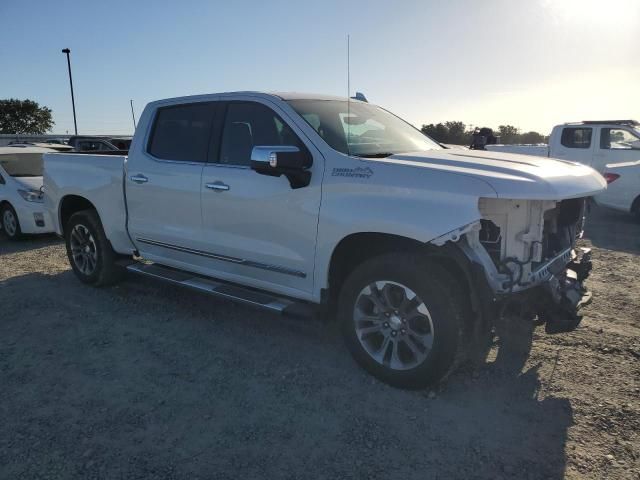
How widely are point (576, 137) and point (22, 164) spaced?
11356mm

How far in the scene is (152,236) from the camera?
4.96m

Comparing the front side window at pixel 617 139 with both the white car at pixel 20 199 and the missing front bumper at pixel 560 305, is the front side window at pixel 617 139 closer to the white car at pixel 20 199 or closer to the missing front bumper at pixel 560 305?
the missing front bumper at pixel 560 305

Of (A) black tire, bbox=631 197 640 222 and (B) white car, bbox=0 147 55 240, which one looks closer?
(B) white car, bbox=0 147 55 240

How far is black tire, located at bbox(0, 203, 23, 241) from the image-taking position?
26.9 feet

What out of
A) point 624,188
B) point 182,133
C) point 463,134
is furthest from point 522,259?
point 463,134

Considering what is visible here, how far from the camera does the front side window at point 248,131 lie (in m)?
4.04

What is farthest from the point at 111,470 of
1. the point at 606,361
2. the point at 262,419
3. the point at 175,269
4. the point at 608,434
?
the point at 606,361

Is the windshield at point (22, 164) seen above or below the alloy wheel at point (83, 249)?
above

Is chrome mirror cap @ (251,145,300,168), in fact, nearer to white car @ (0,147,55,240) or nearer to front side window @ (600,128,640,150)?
white car @ (0,147,55,240)

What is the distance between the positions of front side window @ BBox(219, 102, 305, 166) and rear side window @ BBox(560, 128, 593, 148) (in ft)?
32.1

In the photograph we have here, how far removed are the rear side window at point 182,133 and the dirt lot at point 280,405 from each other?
1540 mm

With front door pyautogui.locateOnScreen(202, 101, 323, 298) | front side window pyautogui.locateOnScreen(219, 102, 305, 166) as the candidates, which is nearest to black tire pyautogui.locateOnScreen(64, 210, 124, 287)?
front door pyautogui.locateOnScreen(202, 101, 323, 298)

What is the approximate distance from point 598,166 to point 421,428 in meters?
10.4

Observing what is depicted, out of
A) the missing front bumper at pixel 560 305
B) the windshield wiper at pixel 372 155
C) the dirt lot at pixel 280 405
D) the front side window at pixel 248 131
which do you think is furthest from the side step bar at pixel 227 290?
the missing front bumper at pixel 560 305
